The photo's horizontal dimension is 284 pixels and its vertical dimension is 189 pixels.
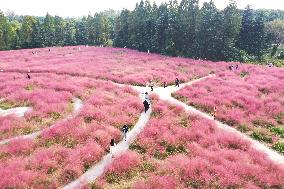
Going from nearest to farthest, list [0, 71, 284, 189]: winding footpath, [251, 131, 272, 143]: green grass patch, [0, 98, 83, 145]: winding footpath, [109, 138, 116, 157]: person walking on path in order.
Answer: [0, 71, 284, 189]: winding footpath, [109, 138, 116, 157]: person walking on path, [0, 98, 83, 145]: winding footpath, [251, 131, 272, 143]: green grass patch

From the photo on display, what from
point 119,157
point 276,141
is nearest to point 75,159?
point 119,157

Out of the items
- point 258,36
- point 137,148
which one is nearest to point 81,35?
point 258,36

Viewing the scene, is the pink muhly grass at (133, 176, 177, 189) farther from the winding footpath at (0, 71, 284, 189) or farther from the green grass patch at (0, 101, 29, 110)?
the green grass patch at (0, 101, 29, 110)

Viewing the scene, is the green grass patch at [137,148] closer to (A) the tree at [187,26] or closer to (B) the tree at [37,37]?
(A) the tree at [187,26]

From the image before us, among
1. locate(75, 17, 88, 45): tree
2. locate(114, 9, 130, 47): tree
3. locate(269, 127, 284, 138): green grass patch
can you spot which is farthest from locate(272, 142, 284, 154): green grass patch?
locate(75, 17, 88, 45): tree

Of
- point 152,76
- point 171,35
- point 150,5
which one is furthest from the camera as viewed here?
point 150,5

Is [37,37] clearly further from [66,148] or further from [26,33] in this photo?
[66,148]

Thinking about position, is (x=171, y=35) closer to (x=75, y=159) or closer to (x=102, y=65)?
(x=102, y=65)
